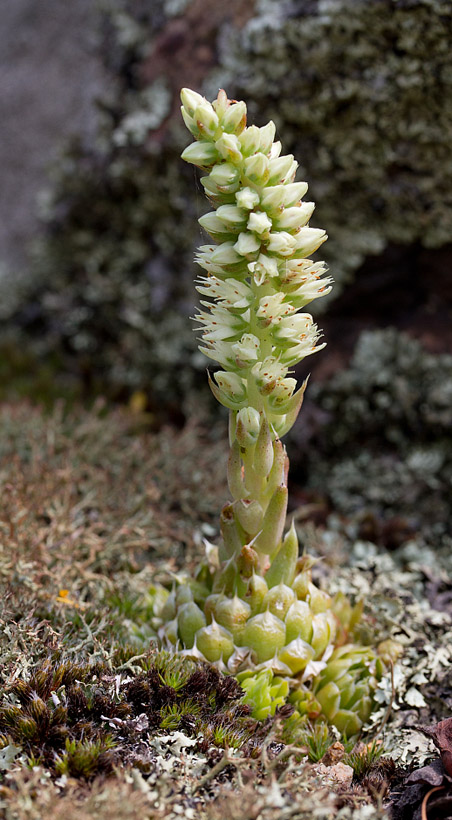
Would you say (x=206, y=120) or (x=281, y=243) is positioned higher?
(x=206, y=120)

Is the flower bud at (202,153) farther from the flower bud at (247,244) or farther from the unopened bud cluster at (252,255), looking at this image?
the flower bud at (247,244)

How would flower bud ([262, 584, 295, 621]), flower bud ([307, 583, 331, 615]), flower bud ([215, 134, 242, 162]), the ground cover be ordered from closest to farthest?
the ground cover → flower bud ([215, 134, 242, 162]) → flower bud ([262, 584, 295, 621]) → flower bud ([307, 583, 331, 615])

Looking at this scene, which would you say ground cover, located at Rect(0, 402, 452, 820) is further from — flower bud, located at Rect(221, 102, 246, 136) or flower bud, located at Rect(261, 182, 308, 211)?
flower bud, located at Rect(221, 102, 246, 136)

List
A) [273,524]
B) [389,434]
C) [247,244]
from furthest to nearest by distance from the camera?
[389,434] → [273,524] → [247,244]

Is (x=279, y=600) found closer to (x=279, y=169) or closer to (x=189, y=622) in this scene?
(x=189, y=622)

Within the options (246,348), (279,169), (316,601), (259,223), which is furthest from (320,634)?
(279,169)

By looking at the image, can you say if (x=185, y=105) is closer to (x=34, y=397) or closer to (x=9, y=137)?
(x=34, y=397)

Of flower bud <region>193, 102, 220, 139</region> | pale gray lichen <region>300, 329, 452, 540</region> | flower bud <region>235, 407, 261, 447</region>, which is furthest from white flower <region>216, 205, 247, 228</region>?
pale gray lichen <region>300, 329, 452, 540</region>
